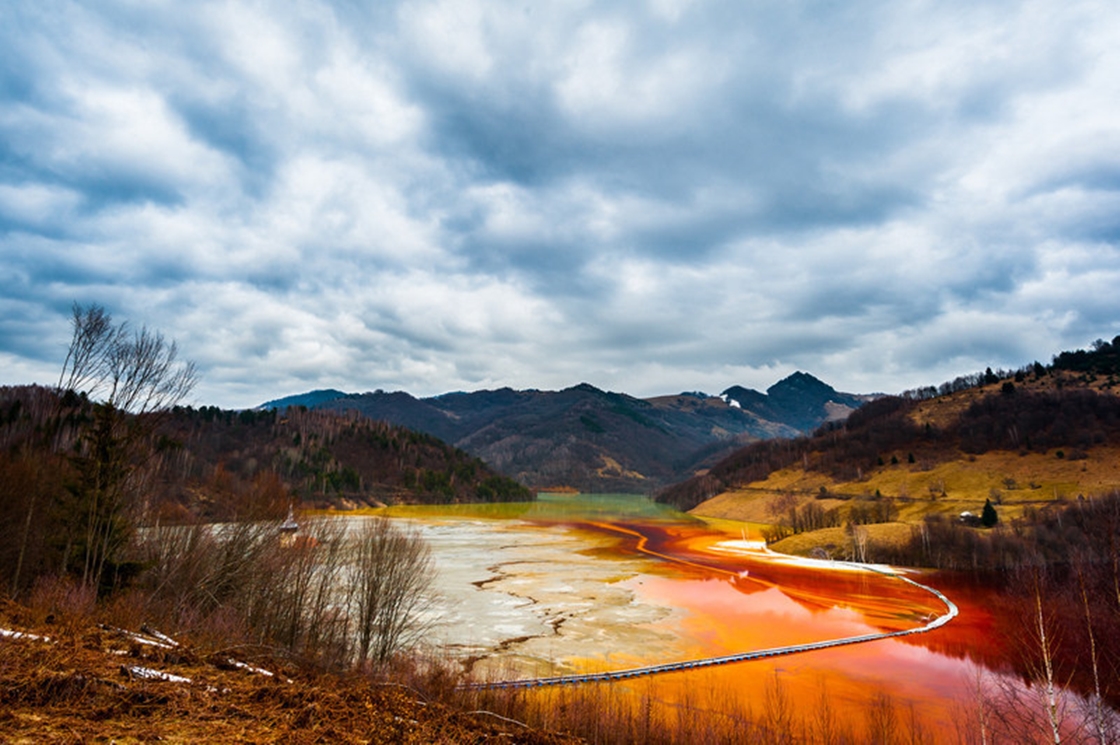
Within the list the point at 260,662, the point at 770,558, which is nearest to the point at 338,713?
the point at 260,662

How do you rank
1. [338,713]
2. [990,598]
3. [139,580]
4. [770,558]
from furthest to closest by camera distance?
[770,558] → [990,598] → [139,580] → [338,713]

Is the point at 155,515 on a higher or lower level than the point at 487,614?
higher

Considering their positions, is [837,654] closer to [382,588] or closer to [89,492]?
[382,588]

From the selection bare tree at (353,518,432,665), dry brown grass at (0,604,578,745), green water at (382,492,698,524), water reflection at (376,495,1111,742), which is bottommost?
green water at (382,492,698,524)

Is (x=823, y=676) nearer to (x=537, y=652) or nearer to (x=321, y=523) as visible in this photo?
(x=537, y=652)

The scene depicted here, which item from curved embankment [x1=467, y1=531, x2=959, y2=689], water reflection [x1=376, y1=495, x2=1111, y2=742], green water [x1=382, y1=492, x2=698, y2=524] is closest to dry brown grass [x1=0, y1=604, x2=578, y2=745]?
curved embankment [x1=467, y1=531, x2=959, y2=689]

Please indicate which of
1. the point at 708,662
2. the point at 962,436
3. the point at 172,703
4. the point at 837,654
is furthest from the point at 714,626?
the point at 962,436

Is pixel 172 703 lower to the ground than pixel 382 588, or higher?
higher

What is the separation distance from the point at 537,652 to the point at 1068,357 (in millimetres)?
187490

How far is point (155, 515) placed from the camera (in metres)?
22.9

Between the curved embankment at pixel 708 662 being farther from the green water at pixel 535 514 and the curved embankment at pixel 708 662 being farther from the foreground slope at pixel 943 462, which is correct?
the green water at pixel 535 514

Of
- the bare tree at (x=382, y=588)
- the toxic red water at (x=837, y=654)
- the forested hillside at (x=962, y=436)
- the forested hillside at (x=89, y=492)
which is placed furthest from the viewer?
the forested hillside at (x=962, y=436)

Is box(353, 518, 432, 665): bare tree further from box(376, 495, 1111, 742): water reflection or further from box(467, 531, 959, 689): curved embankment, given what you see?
box(467, 531, 959, 689): curved embankment

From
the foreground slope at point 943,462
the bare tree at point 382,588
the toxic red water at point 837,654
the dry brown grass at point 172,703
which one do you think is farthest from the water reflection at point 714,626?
the foreground slope at point 943,462
